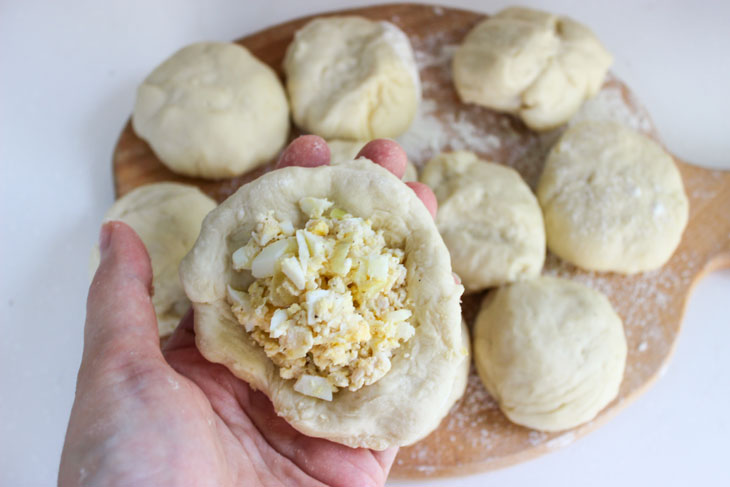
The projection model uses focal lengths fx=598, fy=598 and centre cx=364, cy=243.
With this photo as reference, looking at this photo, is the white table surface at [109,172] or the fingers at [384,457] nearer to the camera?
the fingers at [384,457]

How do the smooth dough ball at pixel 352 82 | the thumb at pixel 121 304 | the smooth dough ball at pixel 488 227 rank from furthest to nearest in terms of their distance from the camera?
the smooth dough ball at pixel 352 82, the smooth dough ball at pixel 488 227, the thumb at pixel 121 304

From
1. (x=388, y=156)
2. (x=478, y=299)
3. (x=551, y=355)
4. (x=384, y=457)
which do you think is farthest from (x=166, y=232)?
(x=551, y=355)

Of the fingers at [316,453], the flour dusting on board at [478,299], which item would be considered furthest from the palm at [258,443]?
the flour dusting on board at [478,299]

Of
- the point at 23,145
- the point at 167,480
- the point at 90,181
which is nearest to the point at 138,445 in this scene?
the point at 167,480

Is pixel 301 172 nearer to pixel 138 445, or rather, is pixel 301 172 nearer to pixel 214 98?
pixel 138 445

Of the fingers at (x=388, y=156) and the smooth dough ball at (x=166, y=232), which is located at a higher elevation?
the fingers at (x=388, y=156)

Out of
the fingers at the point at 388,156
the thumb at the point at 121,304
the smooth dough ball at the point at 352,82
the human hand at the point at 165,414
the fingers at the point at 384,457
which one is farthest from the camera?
the smooth dough ball at the point at 352,82

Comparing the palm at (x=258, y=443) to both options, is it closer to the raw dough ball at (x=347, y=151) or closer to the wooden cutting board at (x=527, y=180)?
the wooden cutting board at (x=527, y=180)

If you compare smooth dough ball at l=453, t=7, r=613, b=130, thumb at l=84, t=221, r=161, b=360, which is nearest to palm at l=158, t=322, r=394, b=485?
thumb at l=84, t=221, r=161, b=360
